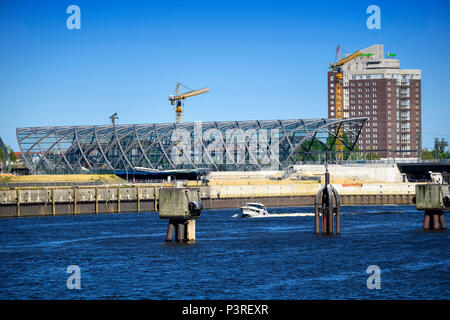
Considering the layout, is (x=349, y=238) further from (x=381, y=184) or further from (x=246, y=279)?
(x=381, y=184)

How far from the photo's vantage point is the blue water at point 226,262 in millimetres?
47812

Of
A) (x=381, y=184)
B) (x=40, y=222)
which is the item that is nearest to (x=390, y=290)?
A: (x=40, y=222)

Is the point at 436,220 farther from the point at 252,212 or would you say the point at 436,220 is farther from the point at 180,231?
the point at 252,212

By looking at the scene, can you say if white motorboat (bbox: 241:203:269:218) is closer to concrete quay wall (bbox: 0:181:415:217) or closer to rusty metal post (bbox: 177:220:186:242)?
concrete quay wall (bbox: 0:181:415:217)

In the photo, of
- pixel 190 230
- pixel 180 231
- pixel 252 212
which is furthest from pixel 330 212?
pixel 252 212

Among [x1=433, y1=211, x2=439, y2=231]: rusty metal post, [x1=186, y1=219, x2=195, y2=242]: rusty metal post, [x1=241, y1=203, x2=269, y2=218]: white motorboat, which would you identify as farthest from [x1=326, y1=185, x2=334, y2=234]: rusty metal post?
[x1=241, y1=203, x2=269, y2=218]: white motorboat

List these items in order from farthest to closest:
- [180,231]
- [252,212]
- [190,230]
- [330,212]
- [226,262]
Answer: [252,212] → [330,212] → [190,230] → [180,231] → [226,262]

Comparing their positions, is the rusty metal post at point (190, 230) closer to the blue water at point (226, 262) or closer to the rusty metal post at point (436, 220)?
the blue water at point (226, 262)

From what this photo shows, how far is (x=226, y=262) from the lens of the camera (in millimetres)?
Result: 60938

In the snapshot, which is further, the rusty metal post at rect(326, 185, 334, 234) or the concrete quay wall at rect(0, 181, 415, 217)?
the concrete quay wall at rect(0, 181, 415, 217)

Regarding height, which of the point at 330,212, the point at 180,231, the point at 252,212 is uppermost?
the point at 330,212

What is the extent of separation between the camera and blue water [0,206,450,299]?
157 ft

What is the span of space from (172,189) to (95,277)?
544 inches

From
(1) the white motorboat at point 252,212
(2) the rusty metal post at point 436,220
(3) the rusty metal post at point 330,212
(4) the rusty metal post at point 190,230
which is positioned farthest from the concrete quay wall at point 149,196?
(2) the rusty metal post at point 436,220
